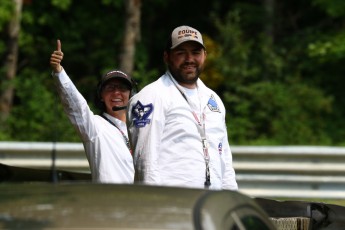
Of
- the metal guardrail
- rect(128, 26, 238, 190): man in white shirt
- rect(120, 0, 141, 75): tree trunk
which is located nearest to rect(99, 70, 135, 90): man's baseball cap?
rect(128, 26, 238, 190): man in white shirt

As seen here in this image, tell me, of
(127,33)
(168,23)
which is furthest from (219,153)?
(168,23)

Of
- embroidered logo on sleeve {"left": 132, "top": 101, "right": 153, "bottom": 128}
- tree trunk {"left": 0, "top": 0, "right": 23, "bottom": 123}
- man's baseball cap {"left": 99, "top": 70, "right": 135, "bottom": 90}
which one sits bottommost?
embroidered logo on sleeve {"left": 132, "top": 101, "right": 153, "bottom": 128}

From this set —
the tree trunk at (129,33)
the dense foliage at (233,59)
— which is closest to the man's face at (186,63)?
the dense foliage at (233,59)

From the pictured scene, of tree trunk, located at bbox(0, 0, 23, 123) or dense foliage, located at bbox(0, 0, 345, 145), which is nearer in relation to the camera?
dense foliage, located at bbox(0, 0, 345, 145)

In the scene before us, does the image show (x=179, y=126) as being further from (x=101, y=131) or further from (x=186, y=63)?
(x=101, y=131)

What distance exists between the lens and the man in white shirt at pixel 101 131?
688 centimetres

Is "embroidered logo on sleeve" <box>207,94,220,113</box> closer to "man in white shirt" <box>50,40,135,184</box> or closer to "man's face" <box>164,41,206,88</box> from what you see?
"man's face" <box>164,41,206,88</box>

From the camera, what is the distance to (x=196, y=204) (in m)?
4.25

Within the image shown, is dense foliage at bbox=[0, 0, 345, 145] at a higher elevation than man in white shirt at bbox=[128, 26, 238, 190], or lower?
higher

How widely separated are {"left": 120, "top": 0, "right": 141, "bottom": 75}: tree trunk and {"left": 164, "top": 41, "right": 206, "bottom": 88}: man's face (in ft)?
45.0

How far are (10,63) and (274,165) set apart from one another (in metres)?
10.3

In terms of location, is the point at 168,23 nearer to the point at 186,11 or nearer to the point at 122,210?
the point at 186,11

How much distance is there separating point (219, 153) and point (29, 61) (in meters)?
18.9

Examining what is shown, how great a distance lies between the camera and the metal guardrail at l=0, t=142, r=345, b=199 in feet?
41.9
